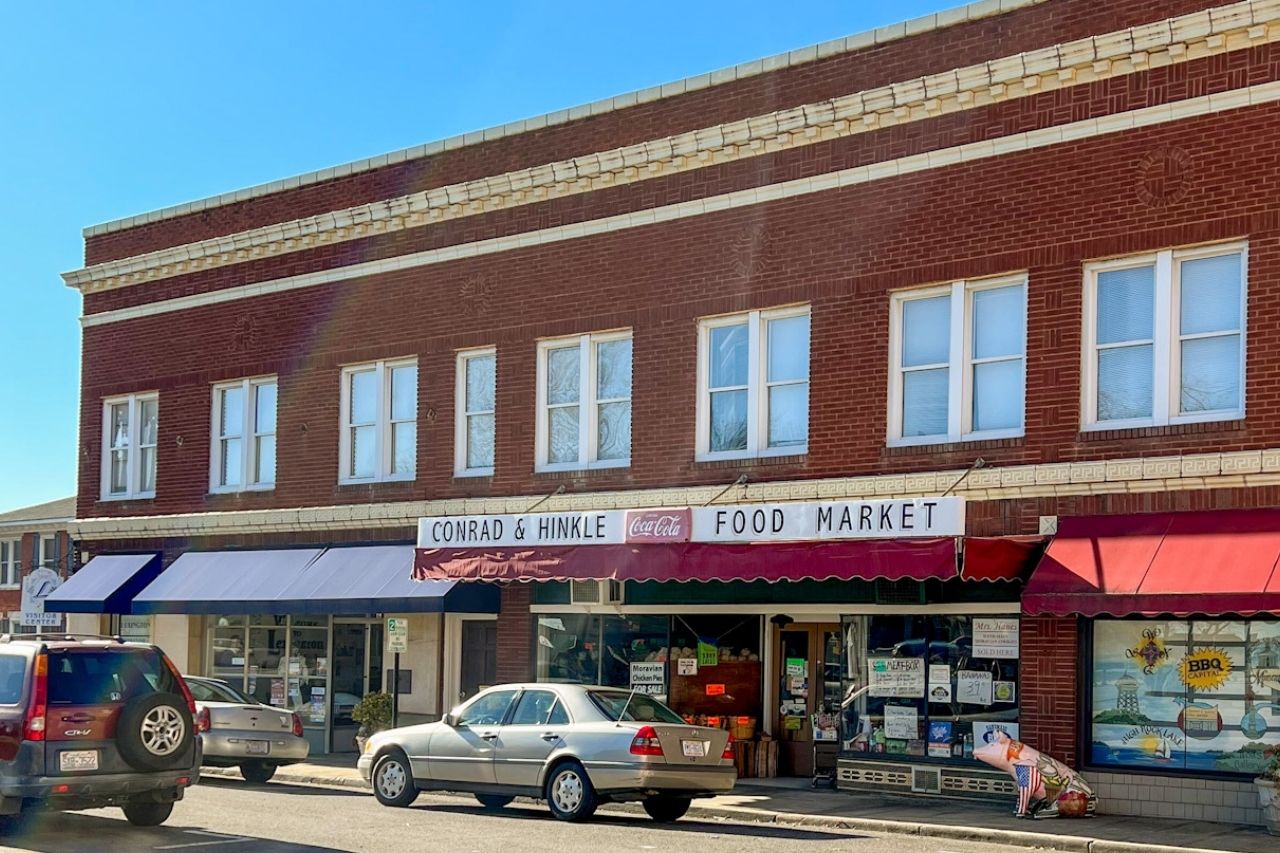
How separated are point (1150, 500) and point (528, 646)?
9856mm

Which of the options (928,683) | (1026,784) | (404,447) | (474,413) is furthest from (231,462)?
(1026,784)

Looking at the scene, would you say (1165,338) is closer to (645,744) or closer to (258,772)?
(645,744)

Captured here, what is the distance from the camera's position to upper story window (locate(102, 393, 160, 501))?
3108cm

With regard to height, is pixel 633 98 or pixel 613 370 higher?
pixel 633 98

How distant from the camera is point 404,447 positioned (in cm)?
2688

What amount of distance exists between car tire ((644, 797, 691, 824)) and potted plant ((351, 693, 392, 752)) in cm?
831

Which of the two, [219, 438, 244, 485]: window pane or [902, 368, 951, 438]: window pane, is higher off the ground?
[902, 368, 951, 438]: window pane

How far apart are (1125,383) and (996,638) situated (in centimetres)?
327

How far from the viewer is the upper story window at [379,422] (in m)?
26.8

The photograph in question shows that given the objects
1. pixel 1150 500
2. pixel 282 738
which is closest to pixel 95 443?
pixel 282 738

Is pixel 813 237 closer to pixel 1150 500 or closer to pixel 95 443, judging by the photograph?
pixel 1150 500

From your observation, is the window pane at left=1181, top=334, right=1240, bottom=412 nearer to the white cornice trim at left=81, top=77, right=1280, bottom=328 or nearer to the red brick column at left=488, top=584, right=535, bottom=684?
the white cornice trim at left=81, top=77, right=1280, bottom=328

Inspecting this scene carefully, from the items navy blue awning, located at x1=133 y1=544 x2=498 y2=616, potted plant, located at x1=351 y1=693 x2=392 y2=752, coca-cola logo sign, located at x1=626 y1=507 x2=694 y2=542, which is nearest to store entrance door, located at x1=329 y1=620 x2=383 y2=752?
navy blue awning, located at x1=133 y1=544 x2=498 y2=616

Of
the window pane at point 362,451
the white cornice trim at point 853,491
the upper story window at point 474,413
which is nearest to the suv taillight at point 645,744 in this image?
the white cornice trim at point 853,491
